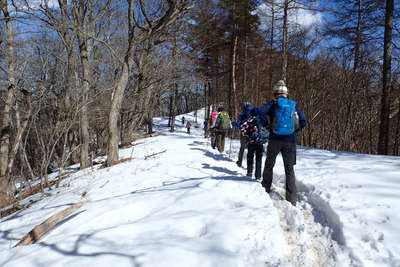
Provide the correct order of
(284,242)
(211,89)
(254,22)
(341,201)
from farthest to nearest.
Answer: (211,89)
(254,22)
(341,201)
(284,242)

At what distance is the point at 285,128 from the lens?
3668 millimetres

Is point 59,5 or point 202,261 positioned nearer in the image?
point 202,261

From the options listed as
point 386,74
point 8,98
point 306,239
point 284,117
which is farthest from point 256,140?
point 8,98

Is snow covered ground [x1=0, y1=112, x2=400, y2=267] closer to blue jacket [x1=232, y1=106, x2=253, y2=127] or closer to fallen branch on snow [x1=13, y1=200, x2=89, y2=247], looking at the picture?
fallen branch on snow [x1=13, y1=200, x2=89, y2=247]

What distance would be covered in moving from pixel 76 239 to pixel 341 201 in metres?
3.43

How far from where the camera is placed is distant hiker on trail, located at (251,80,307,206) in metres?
3.66

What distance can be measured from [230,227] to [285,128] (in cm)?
185

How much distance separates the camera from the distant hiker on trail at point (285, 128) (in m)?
3.66

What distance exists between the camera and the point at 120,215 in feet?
10.8

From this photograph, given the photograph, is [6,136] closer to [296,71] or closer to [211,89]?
[296,71]

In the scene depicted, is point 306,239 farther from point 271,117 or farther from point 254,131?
point 254,131

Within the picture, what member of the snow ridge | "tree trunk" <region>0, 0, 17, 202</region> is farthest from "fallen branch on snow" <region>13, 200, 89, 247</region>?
"tree trunk" <region>0, 0, 17, 202</region>

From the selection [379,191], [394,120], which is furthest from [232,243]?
[394,120]

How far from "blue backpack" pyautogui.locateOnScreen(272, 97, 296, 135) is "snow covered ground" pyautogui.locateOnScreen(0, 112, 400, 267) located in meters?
1.10
